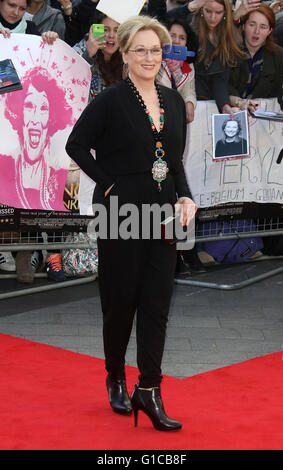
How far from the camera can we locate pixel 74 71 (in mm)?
6496

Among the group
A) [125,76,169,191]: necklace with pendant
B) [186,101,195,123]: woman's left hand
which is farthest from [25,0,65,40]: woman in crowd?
[125,76,169,191]: necklace with pendant

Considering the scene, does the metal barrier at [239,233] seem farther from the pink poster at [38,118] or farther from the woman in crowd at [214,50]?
the pink poster at [38,118]

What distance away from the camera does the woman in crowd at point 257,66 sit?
7.50 meters

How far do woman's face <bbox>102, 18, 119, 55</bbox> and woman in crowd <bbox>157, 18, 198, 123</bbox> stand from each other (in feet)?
1.57

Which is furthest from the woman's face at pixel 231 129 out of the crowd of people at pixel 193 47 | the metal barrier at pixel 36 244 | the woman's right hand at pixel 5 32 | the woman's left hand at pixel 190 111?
the woman's right hand at pixel 5 32

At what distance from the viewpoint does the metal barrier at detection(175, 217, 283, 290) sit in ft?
24.2

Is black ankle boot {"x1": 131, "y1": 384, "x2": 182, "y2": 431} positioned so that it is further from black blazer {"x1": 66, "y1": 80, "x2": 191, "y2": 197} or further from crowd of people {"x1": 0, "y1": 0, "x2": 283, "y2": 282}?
crowd of people {"x1": 0, "y1": 0, "x2": 283, "y2": 282}

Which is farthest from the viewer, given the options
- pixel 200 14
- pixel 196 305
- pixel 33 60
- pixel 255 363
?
pixel 200 14

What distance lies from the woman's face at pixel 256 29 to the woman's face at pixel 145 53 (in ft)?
12.9

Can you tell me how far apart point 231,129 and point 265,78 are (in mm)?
743

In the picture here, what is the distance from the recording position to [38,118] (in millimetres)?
6344

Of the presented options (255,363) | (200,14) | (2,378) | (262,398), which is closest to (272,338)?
(255,363)
